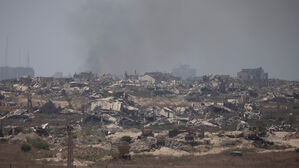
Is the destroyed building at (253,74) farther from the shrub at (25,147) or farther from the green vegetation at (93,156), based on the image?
the shrub at (25,147)

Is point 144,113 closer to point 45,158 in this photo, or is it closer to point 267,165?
point 45,158

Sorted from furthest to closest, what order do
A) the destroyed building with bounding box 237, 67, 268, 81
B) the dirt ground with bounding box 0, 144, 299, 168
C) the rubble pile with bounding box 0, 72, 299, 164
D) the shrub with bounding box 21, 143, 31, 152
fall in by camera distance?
the destroyed building with bounding box 237, 67, 268, 81 → the rubble pile with bounding box 0, 72, 299, 164 → the shrub with bounding box 21, 143, 31, 152 → the dirt ground with bounding box 0, 144, 299, 168

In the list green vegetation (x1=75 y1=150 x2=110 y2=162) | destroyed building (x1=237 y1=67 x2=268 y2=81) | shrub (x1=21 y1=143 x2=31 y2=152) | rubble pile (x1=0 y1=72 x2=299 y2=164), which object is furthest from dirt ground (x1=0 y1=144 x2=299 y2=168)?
destroyed building (x1=237 y1=67 x2=268 y2=81)

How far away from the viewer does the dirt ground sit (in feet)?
108

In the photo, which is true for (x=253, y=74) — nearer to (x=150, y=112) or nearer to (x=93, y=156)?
(x=150, y=112)

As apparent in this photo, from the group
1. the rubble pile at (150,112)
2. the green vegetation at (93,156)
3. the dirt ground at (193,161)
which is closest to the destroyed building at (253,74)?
the rubble pile at (150,112)

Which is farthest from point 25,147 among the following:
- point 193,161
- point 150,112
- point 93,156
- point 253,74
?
point 253,74

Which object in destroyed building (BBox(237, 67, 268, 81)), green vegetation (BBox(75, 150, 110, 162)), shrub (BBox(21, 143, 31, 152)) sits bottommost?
green vegetation (BBox(75, 150, 110, 162))

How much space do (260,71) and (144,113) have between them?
418 feet

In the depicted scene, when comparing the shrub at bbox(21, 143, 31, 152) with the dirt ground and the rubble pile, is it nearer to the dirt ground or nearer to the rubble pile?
the dirt ground

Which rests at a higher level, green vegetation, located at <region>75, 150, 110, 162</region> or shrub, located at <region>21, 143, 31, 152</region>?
shrub, located at <region>21, 143, 31, 152</region>

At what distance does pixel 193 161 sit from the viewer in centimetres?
3547

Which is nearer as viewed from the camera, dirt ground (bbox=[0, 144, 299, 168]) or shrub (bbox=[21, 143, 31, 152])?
dirt ground (bbox=[0, 144, 299, 168])

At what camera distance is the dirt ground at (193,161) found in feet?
108
